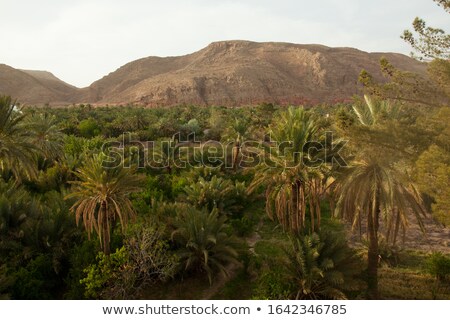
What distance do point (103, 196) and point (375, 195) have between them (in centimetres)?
1055

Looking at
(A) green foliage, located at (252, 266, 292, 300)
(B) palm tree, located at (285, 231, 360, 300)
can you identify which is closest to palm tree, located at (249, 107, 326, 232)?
(B) palm tree, located at (285, 231, 360, 300)

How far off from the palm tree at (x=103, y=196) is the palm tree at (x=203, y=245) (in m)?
2.53

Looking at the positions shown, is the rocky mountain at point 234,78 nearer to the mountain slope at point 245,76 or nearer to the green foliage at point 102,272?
the mountain slope at point 245,76

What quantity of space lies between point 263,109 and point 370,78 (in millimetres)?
42732

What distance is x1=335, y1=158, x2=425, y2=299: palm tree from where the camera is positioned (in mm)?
12141

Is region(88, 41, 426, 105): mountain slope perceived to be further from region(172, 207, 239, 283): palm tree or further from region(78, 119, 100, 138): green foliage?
region(172, 207, 239, 283): palm tree

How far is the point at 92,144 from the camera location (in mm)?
33625

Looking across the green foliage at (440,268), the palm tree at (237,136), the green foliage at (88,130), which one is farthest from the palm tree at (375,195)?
the green foliage at (88,130)

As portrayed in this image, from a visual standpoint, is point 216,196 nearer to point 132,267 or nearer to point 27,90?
point 132,267

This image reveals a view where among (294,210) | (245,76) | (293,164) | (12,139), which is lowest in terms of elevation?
(294,210)

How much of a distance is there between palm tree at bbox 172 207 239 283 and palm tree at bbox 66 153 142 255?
2531mm

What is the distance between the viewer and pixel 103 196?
13422 millimetres

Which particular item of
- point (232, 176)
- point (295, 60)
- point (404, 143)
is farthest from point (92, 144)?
point (295, 60)

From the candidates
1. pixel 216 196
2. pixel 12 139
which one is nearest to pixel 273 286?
pixel 216 196
